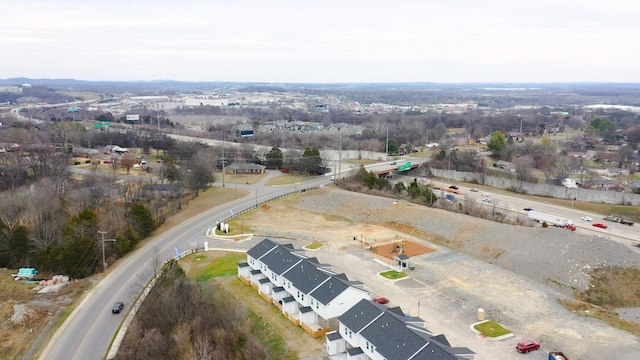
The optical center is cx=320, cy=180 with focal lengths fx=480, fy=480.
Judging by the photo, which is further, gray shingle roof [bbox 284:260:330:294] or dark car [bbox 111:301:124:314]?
dark car [bbox 111:301:124:314]

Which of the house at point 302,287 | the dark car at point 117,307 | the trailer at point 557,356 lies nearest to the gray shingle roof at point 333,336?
the house at point 302,287

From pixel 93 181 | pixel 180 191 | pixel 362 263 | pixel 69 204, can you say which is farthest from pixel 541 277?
pixel 93 181

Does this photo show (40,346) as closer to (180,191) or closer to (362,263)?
(362,263)

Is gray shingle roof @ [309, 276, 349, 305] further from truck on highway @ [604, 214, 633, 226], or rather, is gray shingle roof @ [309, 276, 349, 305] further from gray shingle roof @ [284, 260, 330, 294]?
truck on highway @ [604, 214, 633, 226]

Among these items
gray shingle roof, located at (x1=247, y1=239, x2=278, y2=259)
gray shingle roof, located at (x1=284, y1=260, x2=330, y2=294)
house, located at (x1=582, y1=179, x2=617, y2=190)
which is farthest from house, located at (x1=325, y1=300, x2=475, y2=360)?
house, located at (x1=582, y1=179, x2=617, y2=190)

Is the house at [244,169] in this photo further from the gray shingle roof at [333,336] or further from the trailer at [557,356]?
the trailer at [557,356]
